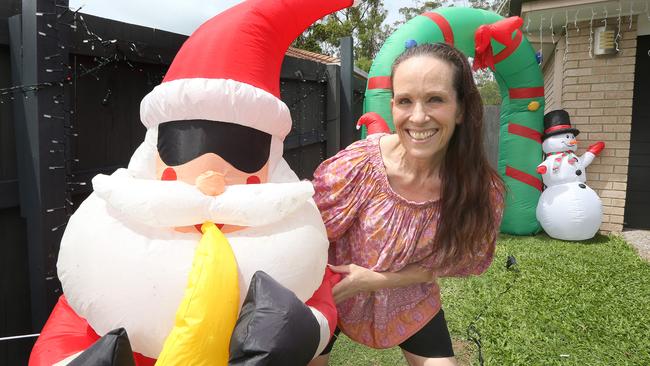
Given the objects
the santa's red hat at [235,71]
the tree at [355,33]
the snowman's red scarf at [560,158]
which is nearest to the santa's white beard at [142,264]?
the santa's red hat at [235,71]

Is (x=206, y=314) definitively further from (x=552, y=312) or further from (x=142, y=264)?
(x=552, y=312)

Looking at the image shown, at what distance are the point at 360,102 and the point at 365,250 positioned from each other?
5.81 m

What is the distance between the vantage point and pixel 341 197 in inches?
69.6

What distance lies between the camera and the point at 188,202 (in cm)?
118

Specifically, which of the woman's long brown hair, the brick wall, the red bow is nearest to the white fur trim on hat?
the woman's long brown hair

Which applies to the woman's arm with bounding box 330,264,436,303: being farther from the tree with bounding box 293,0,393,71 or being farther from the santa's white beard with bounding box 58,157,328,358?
the tree with bounding box 293,0,393,71

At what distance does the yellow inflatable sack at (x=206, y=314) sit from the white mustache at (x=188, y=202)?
0.33 ft

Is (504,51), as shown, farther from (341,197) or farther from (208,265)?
(208,265)

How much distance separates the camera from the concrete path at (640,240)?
5375mm

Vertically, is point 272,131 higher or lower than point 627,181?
higher

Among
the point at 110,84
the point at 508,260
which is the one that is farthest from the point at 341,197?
the point at 508,260

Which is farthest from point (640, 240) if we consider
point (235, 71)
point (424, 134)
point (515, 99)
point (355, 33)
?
point (355, 33)

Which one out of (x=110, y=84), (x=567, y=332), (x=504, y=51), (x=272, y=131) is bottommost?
(x=567, y=332)

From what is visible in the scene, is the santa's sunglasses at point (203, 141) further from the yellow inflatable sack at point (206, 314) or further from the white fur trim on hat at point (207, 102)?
the yellow inflatable sack at point (206, 314)
